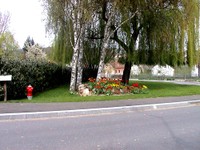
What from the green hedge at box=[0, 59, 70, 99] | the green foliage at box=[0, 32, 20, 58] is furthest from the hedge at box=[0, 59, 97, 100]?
the green foliage at box=[0, 32, 20, 58]

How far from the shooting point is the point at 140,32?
2130 cm

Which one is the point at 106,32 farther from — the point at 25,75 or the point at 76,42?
the point at 25,75

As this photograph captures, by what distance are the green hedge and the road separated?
6.59 meters

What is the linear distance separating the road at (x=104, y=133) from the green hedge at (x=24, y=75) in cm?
659

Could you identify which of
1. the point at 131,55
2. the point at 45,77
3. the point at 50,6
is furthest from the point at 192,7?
the point at 45,77

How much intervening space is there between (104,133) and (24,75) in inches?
377

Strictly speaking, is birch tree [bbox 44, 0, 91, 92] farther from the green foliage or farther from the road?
the green foliage

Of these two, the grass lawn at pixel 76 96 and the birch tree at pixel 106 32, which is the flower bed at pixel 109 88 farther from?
the birch tree at pixel 106 32

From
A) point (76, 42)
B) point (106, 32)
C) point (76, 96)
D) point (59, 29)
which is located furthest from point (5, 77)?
point (59, 29)

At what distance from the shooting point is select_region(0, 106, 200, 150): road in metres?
5.84

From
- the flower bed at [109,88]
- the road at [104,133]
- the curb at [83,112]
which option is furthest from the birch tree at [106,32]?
the road at [104,133]

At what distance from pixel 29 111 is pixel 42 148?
14.2 ft

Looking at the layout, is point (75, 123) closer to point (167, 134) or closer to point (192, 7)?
point (167, 134)

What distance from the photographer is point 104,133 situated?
22.8 feet
